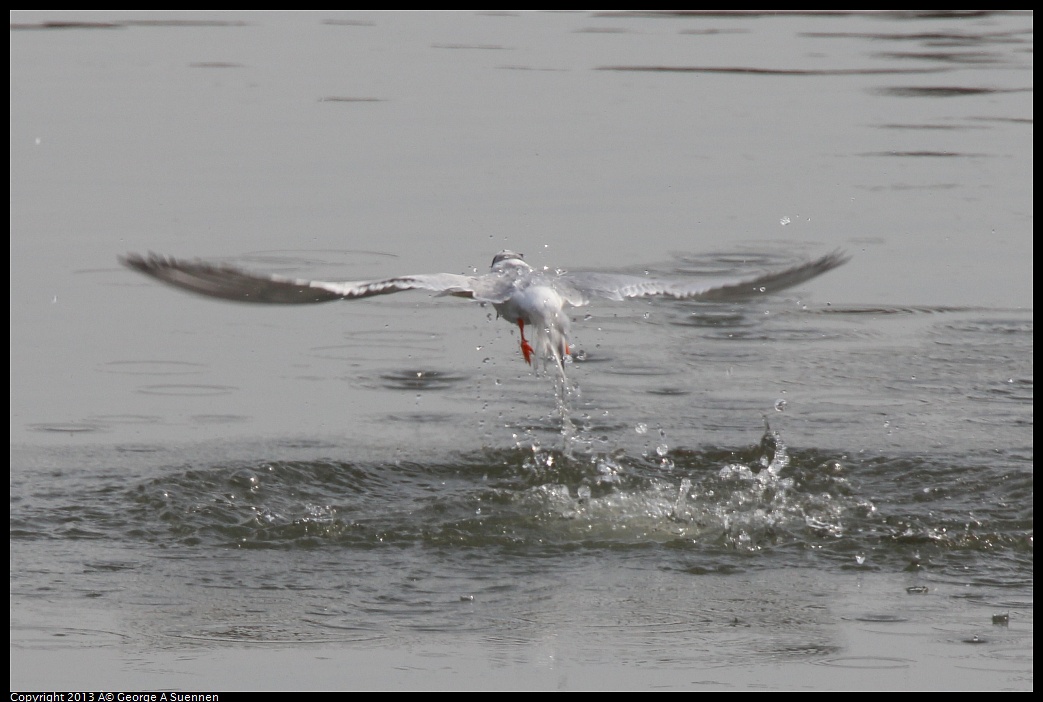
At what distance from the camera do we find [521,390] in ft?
32.4

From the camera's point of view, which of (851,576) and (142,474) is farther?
(142,474)

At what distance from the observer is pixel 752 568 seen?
22.9ft

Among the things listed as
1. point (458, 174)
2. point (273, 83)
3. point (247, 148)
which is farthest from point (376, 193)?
point (273, 83)

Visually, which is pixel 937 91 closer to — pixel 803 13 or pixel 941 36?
pixel 941 36

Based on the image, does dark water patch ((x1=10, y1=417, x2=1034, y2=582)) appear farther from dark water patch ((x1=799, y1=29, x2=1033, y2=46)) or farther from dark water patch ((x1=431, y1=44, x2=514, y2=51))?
dark water patch ((x1=799, y1=29, x2=1033, y2=46))

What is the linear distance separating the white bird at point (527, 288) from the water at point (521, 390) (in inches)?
32.7

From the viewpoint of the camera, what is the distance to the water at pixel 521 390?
6.35 meters

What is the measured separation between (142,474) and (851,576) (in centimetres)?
383

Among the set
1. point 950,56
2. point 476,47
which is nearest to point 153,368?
point 476,47

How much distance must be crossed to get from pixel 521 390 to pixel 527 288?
1.44 meters

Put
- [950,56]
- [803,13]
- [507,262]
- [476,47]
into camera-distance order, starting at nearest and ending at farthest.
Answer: [507,262], [950,56], [476,47], [803,13]

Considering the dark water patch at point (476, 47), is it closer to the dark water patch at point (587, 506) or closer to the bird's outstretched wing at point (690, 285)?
the bird's outstretched wing at point (690, 285)

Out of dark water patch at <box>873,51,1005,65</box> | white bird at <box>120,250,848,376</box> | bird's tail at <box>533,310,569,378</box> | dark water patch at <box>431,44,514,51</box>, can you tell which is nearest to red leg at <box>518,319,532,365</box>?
white bird at <box>120,250,848,376</box>
